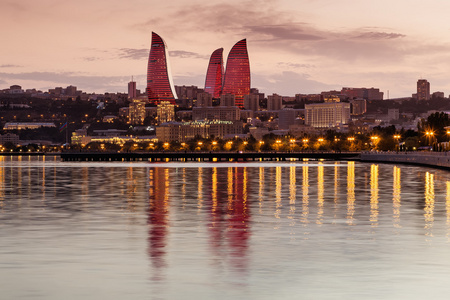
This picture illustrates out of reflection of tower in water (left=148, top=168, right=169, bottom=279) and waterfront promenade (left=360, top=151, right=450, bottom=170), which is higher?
reflection of tower in water (left=148, top=168, right=169, bottom=279)

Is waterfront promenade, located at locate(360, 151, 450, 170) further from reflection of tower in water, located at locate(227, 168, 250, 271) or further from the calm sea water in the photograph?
the calm sea water

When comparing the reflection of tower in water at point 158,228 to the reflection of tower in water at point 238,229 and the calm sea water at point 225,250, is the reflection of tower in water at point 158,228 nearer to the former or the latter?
the calm sea water at point 225,250

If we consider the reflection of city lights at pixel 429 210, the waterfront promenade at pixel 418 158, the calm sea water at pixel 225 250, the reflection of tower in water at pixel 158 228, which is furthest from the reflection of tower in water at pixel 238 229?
the waterfront promenade at pixel 418 158

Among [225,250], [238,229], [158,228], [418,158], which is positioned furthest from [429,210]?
[418,158]

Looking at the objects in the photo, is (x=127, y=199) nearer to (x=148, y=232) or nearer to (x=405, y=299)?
(x=148, y=232)

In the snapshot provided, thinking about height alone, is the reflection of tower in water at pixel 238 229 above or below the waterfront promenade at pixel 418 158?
above

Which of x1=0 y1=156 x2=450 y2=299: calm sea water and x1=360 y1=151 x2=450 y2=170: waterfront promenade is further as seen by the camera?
x1=360 y1=151 x2=450 y2=170: waterfront promenade

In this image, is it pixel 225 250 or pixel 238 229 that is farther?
pixel 238 229

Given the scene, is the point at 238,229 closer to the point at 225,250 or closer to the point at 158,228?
the point at 158,228

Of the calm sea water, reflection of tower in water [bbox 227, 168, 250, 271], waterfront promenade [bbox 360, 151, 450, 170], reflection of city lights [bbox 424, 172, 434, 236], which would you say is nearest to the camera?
the calm sea water

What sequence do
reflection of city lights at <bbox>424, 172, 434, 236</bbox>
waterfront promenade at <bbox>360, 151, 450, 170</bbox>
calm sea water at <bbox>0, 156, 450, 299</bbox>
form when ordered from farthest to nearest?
waterfront promenade at <bbox>360, 151, 450, 170</bbox>, reflection of city lights at <bbox>424, 172, 434, 236</bbox>, calm sea water at <bbox>0, 156, 450, 299</bbox>

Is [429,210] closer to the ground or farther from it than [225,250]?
closer to the ground

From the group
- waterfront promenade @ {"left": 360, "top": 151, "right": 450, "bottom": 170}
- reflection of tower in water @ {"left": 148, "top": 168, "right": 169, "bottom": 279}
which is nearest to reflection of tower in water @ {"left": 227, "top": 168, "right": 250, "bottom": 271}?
reflection of tower in water @ {"left": 148, "top": 168, "right": 169, "bottom": 279}

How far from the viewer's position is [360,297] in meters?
13.2
